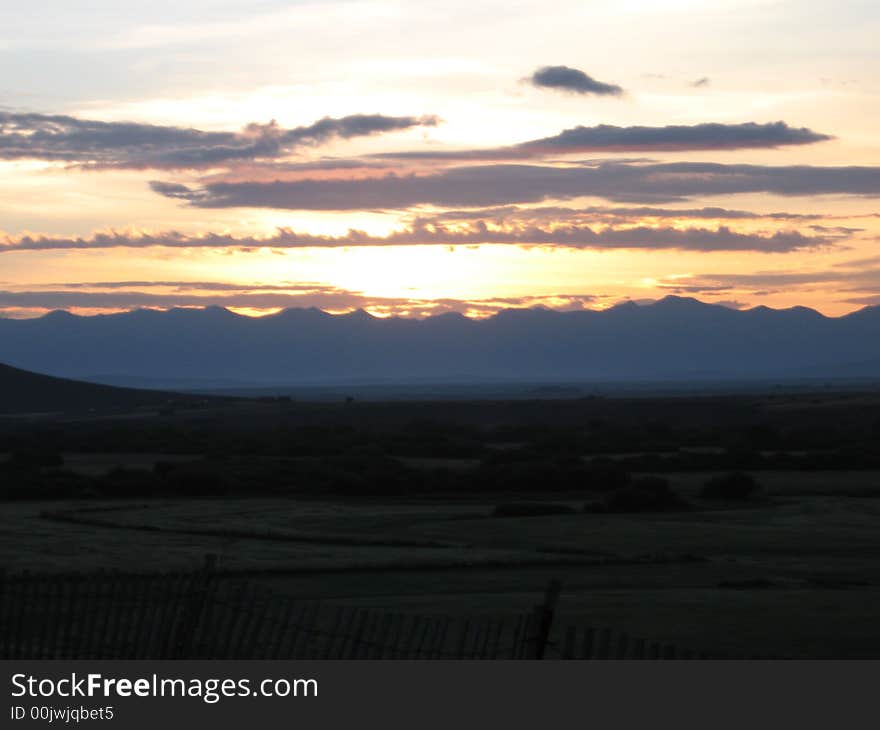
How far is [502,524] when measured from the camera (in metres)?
46.1

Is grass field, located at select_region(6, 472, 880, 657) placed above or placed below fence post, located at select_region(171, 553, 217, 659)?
below

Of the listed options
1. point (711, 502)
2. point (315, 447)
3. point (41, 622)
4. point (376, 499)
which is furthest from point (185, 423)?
point (41, 622)

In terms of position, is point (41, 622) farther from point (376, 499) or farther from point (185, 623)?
point (376, 499)

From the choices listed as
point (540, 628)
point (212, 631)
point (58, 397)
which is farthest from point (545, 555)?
point (58, 397)

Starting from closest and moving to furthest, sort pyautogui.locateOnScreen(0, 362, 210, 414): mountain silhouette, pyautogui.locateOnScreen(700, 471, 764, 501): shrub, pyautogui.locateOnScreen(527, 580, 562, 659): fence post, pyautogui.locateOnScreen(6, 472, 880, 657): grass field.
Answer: pyautogui.locateOnScreen(527, 580, 562, 659): fence post, pyautogui.locateOnScreen(6, 472, 880, 657): grass field, pyautogui.locateOnScreen(700, 471, 764, 501): shrub, pyautogui.locateOnScreen(0, 362, 210, 414): mountain silhouette

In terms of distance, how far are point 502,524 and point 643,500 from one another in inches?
299

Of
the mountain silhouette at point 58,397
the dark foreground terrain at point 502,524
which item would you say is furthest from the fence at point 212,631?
the mountain silhouette at point 58,397

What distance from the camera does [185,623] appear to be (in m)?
13.2

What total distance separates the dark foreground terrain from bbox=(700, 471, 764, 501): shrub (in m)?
0.07

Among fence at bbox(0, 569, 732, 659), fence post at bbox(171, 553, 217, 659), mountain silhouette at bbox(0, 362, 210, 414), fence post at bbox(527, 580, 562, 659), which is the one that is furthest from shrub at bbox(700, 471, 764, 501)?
mountain silhouette at bbox(0, 362, 210, 414)

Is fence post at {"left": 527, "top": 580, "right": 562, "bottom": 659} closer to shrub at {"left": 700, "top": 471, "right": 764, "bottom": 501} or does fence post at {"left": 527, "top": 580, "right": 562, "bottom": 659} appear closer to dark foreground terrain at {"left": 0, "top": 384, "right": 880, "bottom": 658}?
dark foreground terrain at {"left": 0, "top": 384, "right": 880, "bottom": 658}

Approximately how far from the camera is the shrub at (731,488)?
56.0 m

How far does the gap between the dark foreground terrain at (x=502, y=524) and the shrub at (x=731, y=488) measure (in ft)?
0.21

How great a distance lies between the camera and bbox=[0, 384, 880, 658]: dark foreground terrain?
26000 millimetres
